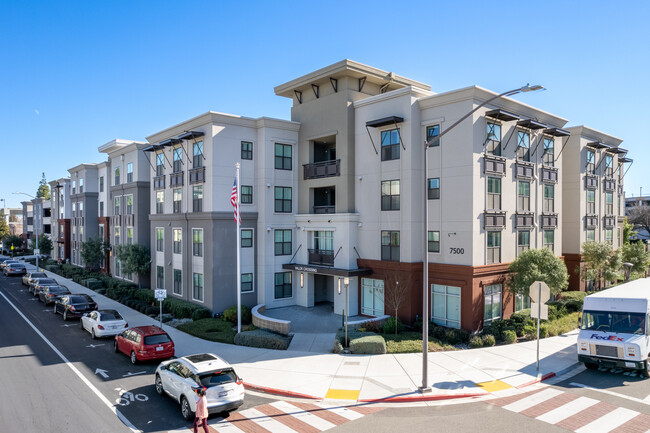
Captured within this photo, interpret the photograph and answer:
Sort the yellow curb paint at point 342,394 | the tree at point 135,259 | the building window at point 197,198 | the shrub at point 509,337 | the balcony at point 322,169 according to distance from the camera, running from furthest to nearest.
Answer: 1. the tree at point 135,259
2. the building window at point 197,198
3. the balcony at point 322,169
4. the shrub at point 509,337
5. the yellow curb paint at point 342,394

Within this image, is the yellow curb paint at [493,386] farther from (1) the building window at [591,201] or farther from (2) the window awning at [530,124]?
(1) the building window at [591,201]

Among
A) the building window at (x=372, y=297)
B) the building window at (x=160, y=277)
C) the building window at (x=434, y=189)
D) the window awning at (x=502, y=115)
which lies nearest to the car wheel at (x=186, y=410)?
the building window at (x=372, y=297)

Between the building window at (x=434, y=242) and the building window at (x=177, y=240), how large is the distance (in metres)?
18.0

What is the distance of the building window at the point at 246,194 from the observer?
28.8 metres

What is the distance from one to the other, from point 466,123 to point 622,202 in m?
28.6

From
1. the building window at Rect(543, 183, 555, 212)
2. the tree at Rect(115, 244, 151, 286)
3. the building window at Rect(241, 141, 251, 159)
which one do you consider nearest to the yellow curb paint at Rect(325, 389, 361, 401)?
the building window at Rect(241, 141, 251, 159)

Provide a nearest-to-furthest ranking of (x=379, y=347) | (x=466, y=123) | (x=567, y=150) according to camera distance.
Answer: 1. (x=379, y=347)
2. (x=466, y=123)
3. (x=567, y=150)

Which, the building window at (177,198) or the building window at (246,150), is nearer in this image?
the building window at (246,150)

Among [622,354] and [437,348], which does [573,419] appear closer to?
[622,354]

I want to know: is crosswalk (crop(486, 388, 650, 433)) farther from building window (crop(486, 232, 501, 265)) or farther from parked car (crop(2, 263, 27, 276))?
parked car (crop(2, 263, 27, 276))

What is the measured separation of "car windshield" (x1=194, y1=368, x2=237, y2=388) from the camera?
40.6 feet

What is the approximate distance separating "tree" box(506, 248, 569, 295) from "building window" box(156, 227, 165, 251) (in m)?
25.5

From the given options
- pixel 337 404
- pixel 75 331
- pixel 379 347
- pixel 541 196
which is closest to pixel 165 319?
pixel 75 331

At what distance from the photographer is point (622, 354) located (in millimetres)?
15555
